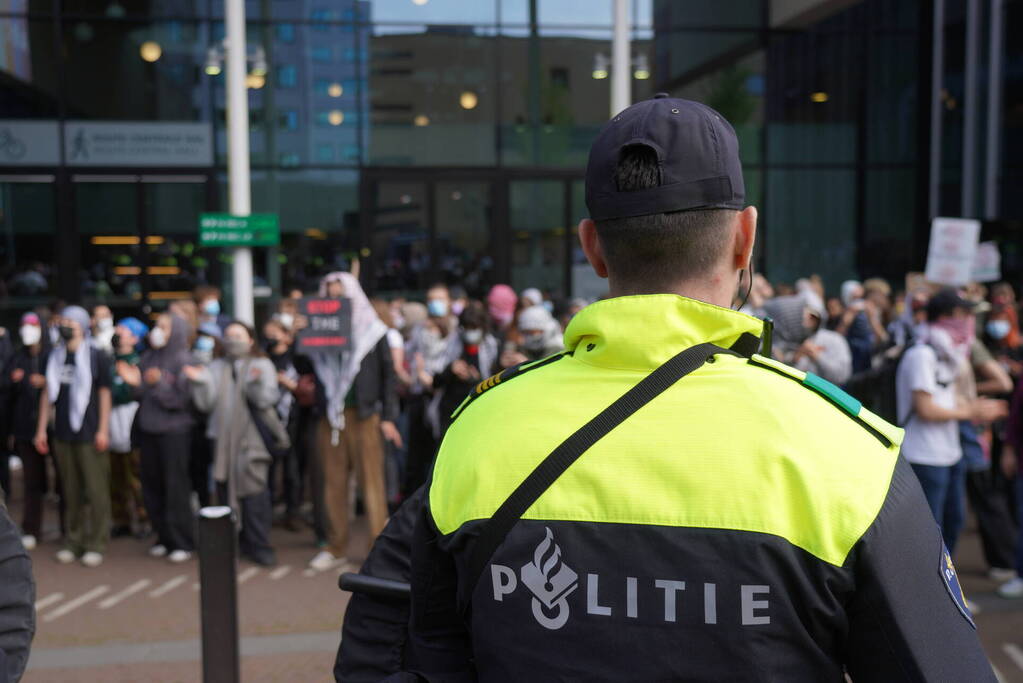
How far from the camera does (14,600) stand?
2.02 meters

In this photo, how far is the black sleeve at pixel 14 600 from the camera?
6.57ft

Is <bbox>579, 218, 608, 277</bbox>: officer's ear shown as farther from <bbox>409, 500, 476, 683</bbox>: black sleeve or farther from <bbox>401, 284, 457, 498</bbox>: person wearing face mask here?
<bbox>401, 284, 457, 498</bbox>: person wearing face mask

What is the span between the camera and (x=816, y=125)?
18.2 m

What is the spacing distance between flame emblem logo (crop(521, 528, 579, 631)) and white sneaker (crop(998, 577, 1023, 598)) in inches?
231

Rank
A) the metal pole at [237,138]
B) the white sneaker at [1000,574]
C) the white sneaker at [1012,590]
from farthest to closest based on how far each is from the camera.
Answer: the metal pole at [237,138]
the white sneaker at [1000,574]
the white sneaker at [1012,590]

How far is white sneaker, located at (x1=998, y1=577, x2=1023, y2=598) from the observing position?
623 centimetres

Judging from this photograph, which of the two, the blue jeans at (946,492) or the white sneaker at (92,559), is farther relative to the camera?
the white sneaker at (92,559)

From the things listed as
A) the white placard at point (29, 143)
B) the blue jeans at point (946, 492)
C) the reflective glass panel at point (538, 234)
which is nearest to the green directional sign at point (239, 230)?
the blue jeans at point (946, 492)

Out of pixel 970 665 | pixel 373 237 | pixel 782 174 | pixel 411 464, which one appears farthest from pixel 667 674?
pixel 782 174

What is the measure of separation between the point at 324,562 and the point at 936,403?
4.36m

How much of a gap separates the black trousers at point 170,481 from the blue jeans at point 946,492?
5363 millimetres

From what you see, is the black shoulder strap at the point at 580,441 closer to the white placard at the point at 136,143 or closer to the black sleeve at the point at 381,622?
the black sleeve at the point at 381,622

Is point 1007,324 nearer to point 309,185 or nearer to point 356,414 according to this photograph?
point 356,414

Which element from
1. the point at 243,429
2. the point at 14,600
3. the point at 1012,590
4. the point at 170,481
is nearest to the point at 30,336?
the point at 170,481
